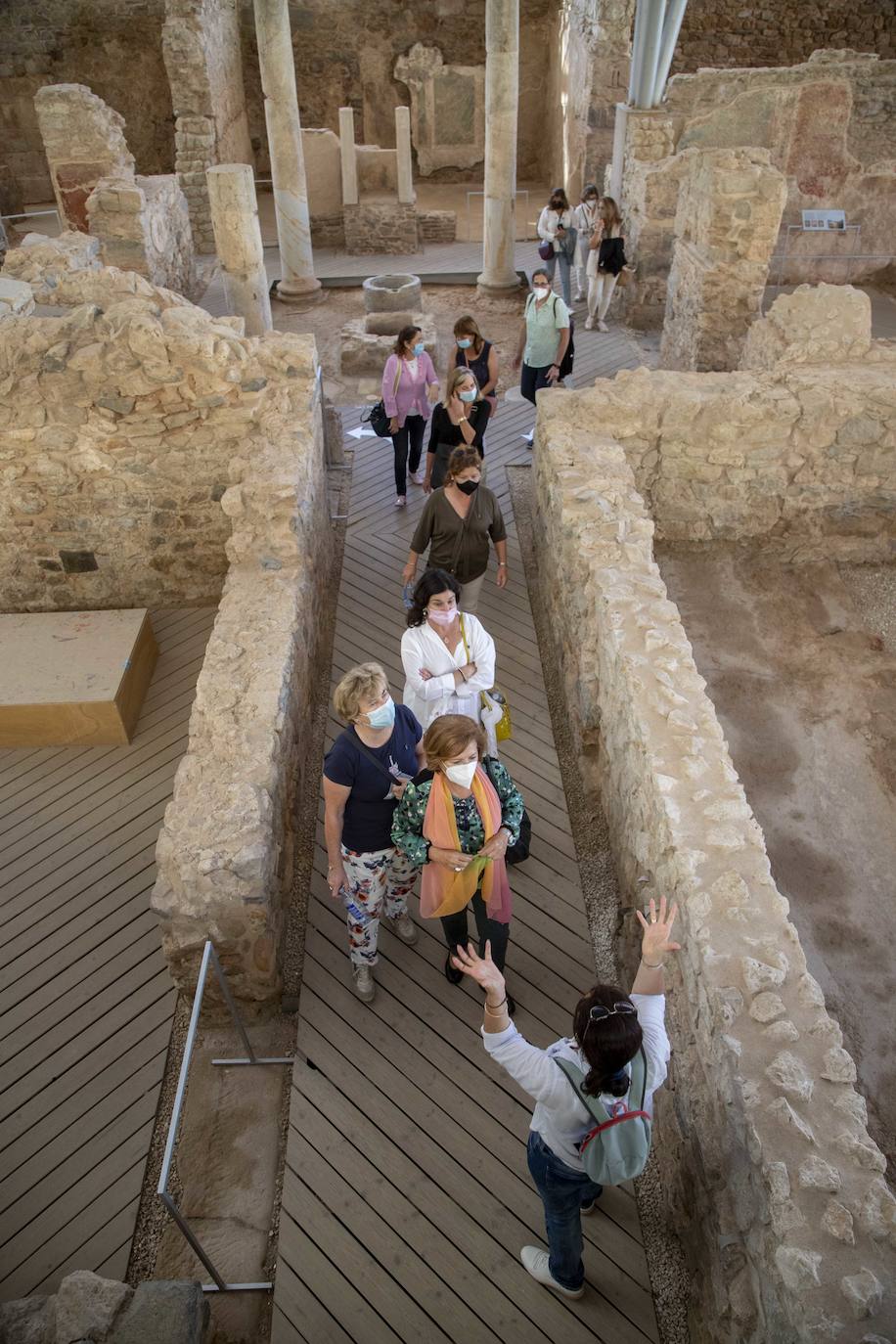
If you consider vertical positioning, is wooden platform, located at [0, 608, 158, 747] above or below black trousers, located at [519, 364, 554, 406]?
below

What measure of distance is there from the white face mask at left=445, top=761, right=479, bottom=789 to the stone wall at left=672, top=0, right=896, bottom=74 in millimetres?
17132

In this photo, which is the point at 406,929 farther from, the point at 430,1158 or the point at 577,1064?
the point at 577,1064

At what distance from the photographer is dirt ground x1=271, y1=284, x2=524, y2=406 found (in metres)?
9.98

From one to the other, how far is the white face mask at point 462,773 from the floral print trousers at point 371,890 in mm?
440

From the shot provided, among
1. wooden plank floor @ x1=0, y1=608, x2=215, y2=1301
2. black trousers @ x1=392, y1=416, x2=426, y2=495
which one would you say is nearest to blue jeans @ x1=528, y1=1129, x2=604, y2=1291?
wooden plank floor @ x1=0, y1=608, x2=215, y2=1301

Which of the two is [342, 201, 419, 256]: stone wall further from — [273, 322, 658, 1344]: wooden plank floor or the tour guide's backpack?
the tour guide's backpack

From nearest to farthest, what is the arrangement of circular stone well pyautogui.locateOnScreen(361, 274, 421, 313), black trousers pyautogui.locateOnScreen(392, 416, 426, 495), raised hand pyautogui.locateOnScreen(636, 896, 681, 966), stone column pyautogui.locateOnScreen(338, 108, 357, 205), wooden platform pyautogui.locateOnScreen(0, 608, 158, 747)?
1. raised hand pyautogui.locateOnScreen(636, 896, 681, 966)
2. wooden platform pyautogui.locateOnScreen(0, 608, 158, 747)
3. black trousers pyautogui.locateOnScreen(392, 416, 426, 495)
4. circular stone well pyautogui.locateOnScreen(361, 274, 421, 313)
5. stone column pyautogui.locateOnScreen(338, 108, 357, 205)

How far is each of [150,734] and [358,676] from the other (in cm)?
238

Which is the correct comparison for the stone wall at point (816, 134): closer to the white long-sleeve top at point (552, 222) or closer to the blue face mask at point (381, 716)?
the white long-sleeve top at point (552, 222)

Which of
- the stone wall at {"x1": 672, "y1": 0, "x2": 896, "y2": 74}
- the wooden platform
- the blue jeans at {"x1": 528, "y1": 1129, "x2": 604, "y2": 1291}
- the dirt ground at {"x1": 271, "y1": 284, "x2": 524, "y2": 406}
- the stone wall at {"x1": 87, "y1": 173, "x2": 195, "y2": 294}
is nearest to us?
the blue jeans at {"x1": 528, "y1": 1129, "x2": 604, "y2": 1291}

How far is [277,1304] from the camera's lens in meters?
2.75

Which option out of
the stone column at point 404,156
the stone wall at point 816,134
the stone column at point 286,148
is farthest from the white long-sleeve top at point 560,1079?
the stone column at point 404,156

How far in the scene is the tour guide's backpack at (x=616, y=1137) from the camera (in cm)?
220

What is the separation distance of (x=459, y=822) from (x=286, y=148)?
10737 millimetres
